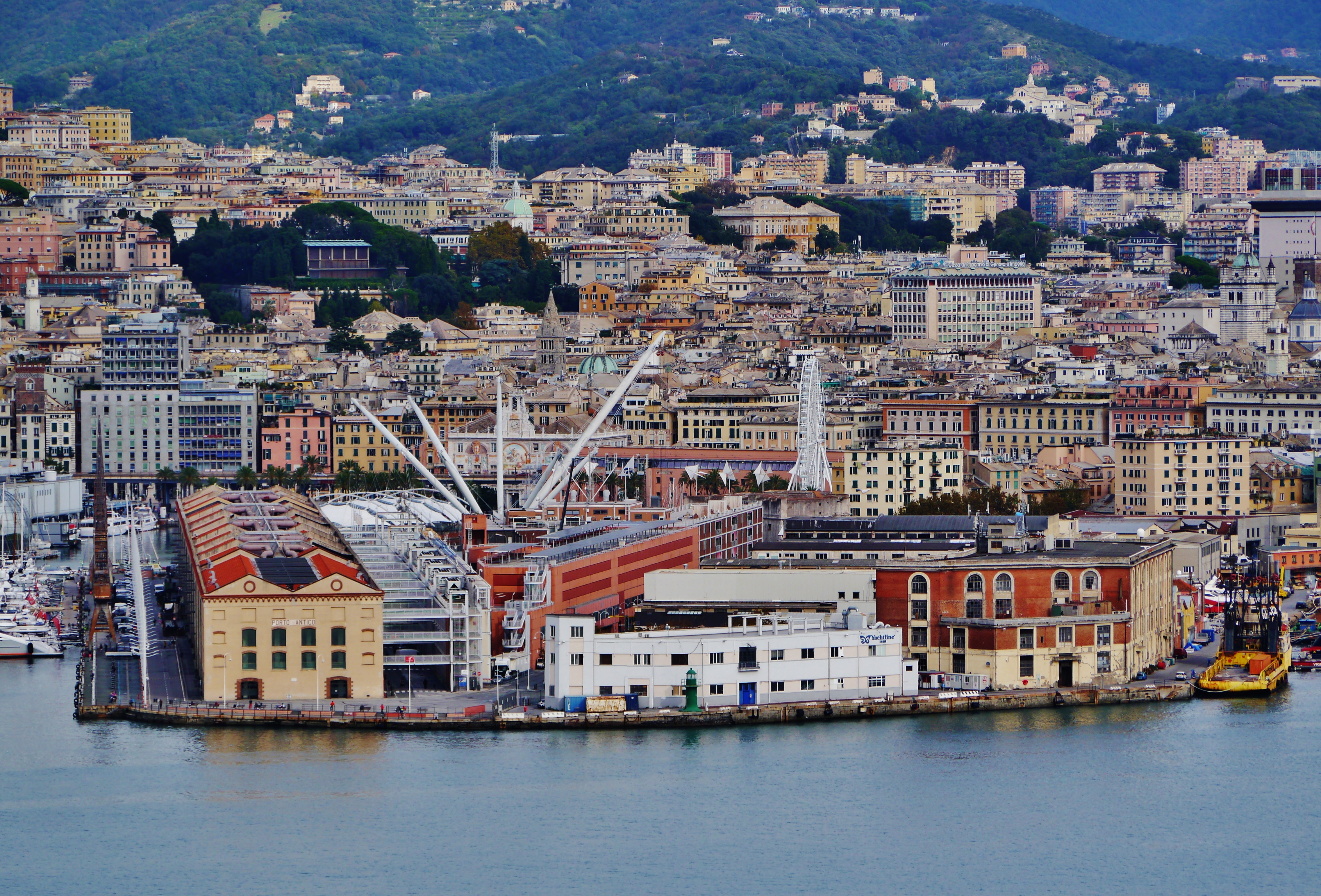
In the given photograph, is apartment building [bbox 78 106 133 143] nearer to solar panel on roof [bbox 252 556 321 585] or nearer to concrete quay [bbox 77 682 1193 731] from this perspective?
solar panel on roof [bbox 252 556 321 585]

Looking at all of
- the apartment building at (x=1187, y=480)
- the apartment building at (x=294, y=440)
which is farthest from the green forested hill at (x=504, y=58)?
the apartment building at (x=1187, y=480)

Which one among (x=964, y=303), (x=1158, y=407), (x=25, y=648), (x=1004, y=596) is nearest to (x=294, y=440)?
(x=1158, y=407)

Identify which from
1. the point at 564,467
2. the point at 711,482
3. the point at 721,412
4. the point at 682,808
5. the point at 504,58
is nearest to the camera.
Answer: the point at 682,808

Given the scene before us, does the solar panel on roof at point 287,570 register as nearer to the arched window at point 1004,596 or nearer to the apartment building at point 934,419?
the arched window at point 1004,596

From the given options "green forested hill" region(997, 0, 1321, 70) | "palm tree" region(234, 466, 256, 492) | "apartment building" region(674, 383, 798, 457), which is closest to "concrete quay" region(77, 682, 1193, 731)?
"palm tree" region(234, 466, 256, 492)

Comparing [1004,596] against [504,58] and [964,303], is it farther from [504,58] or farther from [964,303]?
[504,58]

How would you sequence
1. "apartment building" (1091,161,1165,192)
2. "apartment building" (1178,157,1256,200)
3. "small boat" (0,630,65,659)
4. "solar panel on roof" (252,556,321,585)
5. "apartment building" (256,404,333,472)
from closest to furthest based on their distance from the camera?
"solar panel on roof" (252,556,321,585), "small boat" (0,630,65,659), "apartment building" (256,404,333,472), "apartment building" (1091,161,1165,192), "apartment building" (1178,157,1256,200)
